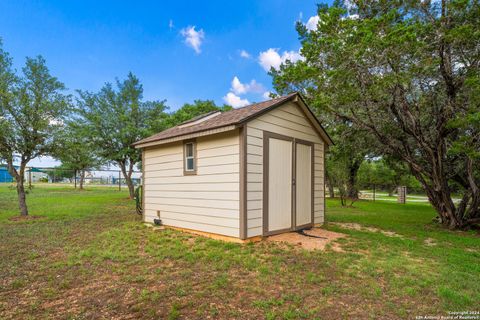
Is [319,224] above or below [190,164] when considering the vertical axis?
below

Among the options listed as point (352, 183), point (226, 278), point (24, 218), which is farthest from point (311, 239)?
point (352, 183)

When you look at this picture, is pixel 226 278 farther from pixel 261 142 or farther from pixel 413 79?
pixel 413 79

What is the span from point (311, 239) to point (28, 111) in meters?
8.81

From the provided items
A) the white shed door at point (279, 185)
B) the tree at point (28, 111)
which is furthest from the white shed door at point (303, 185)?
the tree at point (28, 111)

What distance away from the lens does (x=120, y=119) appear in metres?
13.7

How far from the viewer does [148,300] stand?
2814 mm

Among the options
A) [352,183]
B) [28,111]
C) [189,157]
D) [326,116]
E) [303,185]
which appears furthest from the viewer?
[352,183]

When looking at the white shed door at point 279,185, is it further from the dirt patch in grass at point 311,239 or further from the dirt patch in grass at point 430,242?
the dirt patch in grass at point 430,242

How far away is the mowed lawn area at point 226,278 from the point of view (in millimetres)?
2652

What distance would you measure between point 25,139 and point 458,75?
1243cm

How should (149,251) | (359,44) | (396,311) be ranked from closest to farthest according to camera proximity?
1. (396,311)
2. (149,251)
3. (359,44)

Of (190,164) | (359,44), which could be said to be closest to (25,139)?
(190,164)

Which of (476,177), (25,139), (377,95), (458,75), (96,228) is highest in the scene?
(458,75)

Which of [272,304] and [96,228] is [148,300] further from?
[96,228]
